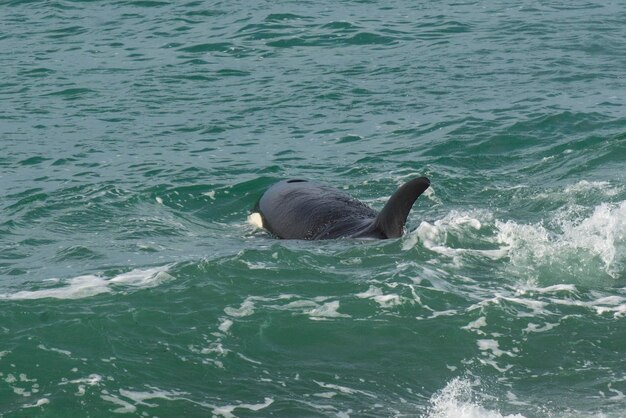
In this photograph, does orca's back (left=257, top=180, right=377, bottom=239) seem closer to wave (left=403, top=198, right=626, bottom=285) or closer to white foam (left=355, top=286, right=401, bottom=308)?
wave (left=403, top=198, right=626, bottom=285)

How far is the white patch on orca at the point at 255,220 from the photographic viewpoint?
16.7 m

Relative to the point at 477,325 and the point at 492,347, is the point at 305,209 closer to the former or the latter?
the point at 477,325

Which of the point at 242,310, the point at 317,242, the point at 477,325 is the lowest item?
the point at 317,242

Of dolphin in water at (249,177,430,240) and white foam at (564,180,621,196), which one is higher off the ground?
dolphin in water at (249,177,430,240)

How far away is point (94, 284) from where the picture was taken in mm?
13648

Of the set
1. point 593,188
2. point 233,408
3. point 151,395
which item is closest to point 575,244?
point 593,188

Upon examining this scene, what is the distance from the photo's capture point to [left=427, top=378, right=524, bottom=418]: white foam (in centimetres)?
988

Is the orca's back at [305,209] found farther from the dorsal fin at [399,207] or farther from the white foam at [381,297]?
the white foam at [381,297]

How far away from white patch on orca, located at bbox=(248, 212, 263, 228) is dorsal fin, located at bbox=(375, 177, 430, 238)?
8.53ft

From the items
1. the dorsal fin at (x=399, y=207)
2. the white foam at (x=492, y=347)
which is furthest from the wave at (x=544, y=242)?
the white foam at (x=492, y=347)

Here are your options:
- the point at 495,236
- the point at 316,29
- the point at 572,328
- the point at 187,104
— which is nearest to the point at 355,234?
the point at 495,236

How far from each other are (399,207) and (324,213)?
1.98 m

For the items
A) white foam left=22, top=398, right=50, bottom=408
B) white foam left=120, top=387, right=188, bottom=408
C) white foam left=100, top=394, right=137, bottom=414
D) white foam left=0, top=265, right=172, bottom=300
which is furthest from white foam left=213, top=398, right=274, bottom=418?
white foam left=0, top=265, right=172, bottom=300

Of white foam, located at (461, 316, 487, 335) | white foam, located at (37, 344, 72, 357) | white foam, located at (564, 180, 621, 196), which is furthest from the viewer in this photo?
white foam, located at (564, 180, 621, 196)
